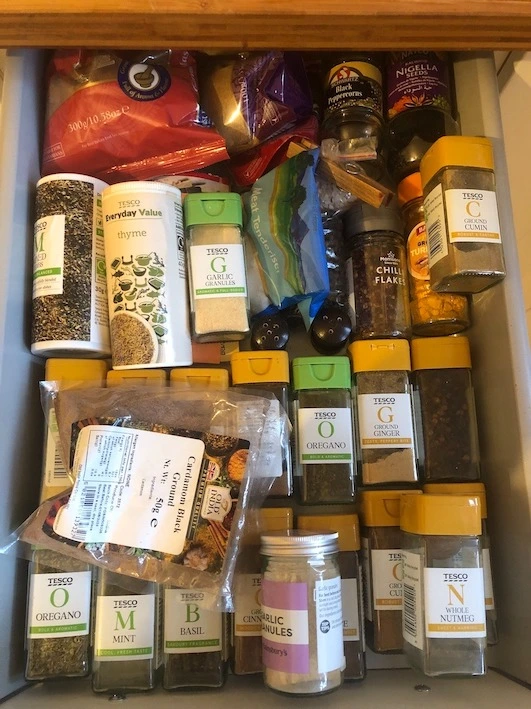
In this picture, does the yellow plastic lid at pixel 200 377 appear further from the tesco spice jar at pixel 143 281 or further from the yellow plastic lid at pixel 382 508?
the yellow plastic lid at pixel 382 508

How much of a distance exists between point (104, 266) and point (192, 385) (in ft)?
0.74

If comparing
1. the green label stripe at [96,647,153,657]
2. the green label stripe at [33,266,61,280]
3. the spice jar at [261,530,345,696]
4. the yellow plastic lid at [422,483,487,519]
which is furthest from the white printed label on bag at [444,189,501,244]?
the green label stripe at [96,647,153,657]

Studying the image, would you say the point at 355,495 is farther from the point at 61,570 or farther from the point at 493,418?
the point at 61,570

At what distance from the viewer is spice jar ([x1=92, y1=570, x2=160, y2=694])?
75 centimetres

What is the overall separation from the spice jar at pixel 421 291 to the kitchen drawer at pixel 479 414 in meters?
0.04

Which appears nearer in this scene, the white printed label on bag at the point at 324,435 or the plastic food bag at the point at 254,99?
the white printed label on bag at the point at 324,435

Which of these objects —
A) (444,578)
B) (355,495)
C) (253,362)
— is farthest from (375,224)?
(444,578)

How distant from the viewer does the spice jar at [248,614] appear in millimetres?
779

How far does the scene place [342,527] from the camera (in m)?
0.82

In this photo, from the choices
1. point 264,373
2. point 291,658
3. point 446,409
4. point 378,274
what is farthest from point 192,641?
point 378,274

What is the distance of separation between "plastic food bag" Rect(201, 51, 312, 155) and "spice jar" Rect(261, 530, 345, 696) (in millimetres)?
638

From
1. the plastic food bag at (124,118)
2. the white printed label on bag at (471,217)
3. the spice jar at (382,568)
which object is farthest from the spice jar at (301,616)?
the plastic food bag at (124,118)

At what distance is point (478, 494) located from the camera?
819mm

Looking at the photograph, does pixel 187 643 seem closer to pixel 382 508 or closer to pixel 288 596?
pixel 288 596
